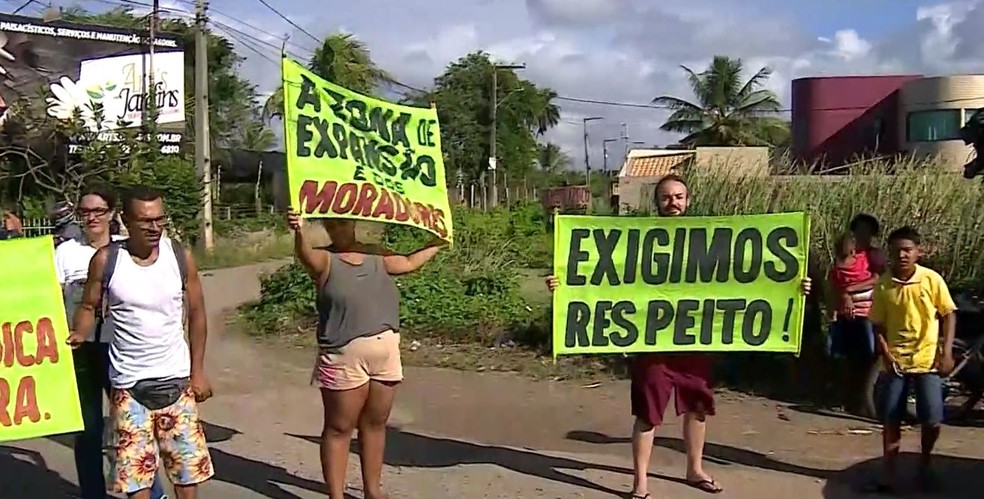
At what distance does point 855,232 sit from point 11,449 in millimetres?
6015

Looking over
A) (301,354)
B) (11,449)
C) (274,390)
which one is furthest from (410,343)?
(11,449)

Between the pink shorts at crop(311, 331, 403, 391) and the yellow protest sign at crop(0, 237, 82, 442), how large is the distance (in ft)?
3.99

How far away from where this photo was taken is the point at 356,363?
18.3ft

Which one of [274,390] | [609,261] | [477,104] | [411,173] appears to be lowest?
[274,390]

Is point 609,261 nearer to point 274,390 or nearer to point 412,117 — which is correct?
point 412,117

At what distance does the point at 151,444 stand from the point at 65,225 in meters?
1.96

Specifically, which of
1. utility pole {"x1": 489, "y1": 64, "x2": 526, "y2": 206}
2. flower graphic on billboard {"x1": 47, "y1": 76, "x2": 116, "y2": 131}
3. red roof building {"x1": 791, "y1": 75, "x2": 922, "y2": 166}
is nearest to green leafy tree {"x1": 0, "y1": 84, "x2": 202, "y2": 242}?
flower graphic on billboard {"x1": 47, "y1": 76, "x2": 116, "y2": 131}

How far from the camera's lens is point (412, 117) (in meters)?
6.32

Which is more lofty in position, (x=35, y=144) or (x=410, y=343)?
(x=35, y=144)

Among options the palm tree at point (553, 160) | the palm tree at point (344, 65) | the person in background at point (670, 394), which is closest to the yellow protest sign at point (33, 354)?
the person in background at point (670, 394)

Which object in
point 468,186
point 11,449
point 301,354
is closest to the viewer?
point 11,449

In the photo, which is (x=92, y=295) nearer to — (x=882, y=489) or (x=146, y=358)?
(x=146, y=358)

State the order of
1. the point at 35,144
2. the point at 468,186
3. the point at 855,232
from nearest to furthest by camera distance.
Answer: the point at 855,232, the point at 35,144, the point at 468,186

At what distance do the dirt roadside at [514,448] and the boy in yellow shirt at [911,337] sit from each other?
53cm
